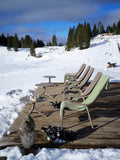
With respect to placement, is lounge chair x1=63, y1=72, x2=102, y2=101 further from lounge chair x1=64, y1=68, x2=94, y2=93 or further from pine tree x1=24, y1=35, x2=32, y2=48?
pine tree x1=24, y1=35, x2=32, y2=48

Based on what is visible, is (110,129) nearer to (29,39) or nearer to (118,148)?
(118,148)

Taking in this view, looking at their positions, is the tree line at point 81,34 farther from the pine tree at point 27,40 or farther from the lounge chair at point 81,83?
the lounge chair at point 81,83

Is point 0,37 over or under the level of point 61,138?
over

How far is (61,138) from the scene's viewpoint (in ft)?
8.52

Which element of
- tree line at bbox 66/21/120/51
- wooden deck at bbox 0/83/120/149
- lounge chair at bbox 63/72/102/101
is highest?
tree line at bbox 66/21/120/51

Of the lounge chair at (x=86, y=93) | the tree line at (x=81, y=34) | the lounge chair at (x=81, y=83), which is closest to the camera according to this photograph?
the lounge chair at (x=86, y=93)

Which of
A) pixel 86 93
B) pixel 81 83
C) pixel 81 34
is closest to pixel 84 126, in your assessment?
pixel 86 93

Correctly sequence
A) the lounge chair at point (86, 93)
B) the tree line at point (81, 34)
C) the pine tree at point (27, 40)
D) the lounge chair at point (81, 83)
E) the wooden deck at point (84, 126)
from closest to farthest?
the wooden deck at point (84, 126) < the lounge chair at point (86, 93) < the lounge chair at point (81, 83) < the tree line at point (81, 34) < the pine tree at point (27, 40)

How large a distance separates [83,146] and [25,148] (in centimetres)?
95

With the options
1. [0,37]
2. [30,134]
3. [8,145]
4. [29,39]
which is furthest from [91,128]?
[0,37]

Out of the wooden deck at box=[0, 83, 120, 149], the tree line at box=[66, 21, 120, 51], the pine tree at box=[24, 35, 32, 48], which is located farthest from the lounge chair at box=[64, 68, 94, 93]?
the pine tree at box=[24, 35, 32, 48]

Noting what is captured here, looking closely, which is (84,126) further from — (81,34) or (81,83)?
(81,34)

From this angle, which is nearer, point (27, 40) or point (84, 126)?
point (84, 126)

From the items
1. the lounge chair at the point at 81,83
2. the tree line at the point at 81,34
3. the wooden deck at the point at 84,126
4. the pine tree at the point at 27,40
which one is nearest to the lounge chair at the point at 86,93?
the wooden deck at the point at 84,126
